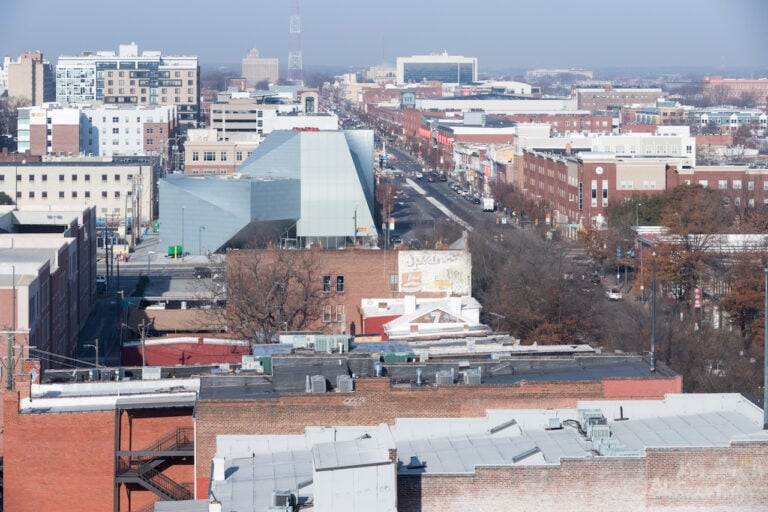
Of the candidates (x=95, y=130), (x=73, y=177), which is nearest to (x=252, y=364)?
(x=73, y=177)

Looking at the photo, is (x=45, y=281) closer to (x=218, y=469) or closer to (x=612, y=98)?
(x=218, y=469)

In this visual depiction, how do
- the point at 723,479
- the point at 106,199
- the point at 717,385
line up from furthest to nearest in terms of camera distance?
the point at 106,199 → the point at 717,385 → the point at 723,479

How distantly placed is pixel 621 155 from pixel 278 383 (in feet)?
146

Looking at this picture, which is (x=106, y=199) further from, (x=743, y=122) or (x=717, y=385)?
(x=743, y=122)

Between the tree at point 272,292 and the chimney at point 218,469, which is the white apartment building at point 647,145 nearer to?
the tree at point 272,292

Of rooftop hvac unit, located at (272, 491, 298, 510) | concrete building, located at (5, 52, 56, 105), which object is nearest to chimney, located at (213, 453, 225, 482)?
rooftop hvac unit, located at (272, 491, 298, 510)

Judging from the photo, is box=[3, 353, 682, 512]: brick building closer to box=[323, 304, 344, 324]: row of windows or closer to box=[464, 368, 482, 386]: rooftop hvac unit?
box=[464, 368, 482, 386]: rooftop hvac unit

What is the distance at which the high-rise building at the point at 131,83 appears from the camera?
10481cm

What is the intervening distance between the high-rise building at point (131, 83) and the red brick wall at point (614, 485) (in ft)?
282

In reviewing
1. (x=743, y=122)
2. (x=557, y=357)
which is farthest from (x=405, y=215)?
(x=743, y=122)

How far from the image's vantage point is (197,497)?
551 inches

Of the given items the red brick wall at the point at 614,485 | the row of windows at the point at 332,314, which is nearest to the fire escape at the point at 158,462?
the red brick wall at the point at 614,485

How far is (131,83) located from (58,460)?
305 ft

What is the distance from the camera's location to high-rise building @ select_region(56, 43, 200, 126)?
344 feet
